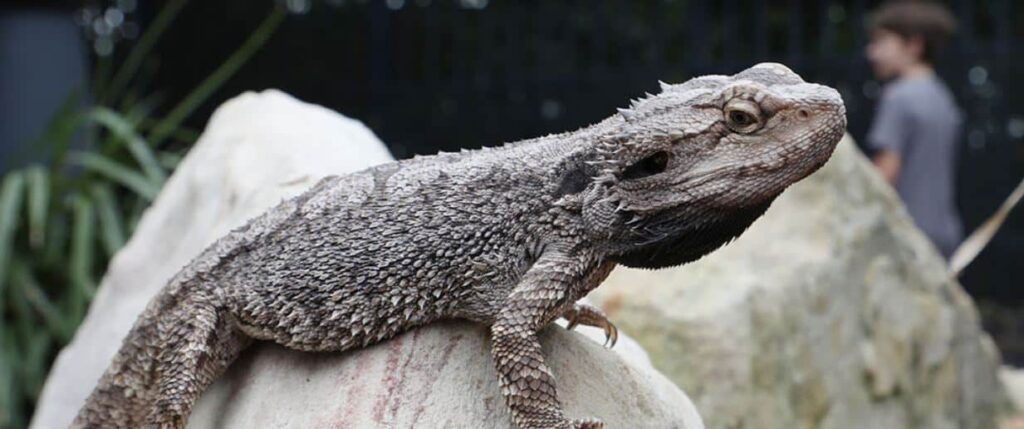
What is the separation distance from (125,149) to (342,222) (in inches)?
193

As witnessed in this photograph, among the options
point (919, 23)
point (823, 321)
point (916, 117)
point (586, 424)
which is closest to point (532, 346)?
point (586, 424)

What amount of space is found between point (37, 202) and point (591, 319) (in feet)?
14.8

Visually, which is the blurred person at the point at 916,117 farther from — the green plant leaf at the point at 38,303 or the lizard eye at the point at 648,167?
the green plant leaf at the point at 38,303

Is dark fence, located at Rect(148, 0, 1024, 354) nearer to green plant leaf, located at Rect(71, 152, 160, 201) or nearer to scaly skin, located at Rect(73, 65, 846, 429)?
green plant leaf, located at Rect(71, 152, 160, 201)

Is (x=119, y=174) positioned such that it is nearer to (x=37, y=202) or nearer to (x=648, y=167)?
(x=37, y=202)

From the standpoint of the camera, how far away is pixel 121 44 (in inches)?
360

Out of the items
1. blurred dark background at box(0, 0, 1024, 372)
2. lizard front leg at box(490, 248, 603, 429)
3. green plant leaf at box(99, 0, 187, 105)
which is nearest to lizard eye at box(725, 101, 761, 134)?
lizard front leg at box(490, 248, 603, 429)

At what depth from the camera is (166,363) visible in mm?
3234

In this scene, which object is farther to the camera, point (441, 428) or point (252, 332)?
point (252, 332)

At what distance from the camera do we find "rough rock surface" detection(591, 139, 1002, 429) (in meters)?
4.76

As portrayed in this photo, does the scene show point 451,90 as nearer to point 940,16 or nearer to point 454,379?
point 940,16

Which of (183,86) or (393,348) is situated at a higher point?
(393,348)

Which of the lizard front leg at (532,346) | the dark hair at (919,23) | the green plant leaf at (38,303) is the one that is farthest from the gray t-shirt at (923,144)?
the green plant leaf at (38,303)

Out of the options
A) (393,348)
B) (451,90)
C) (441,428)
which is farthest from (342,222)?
(451,90)
